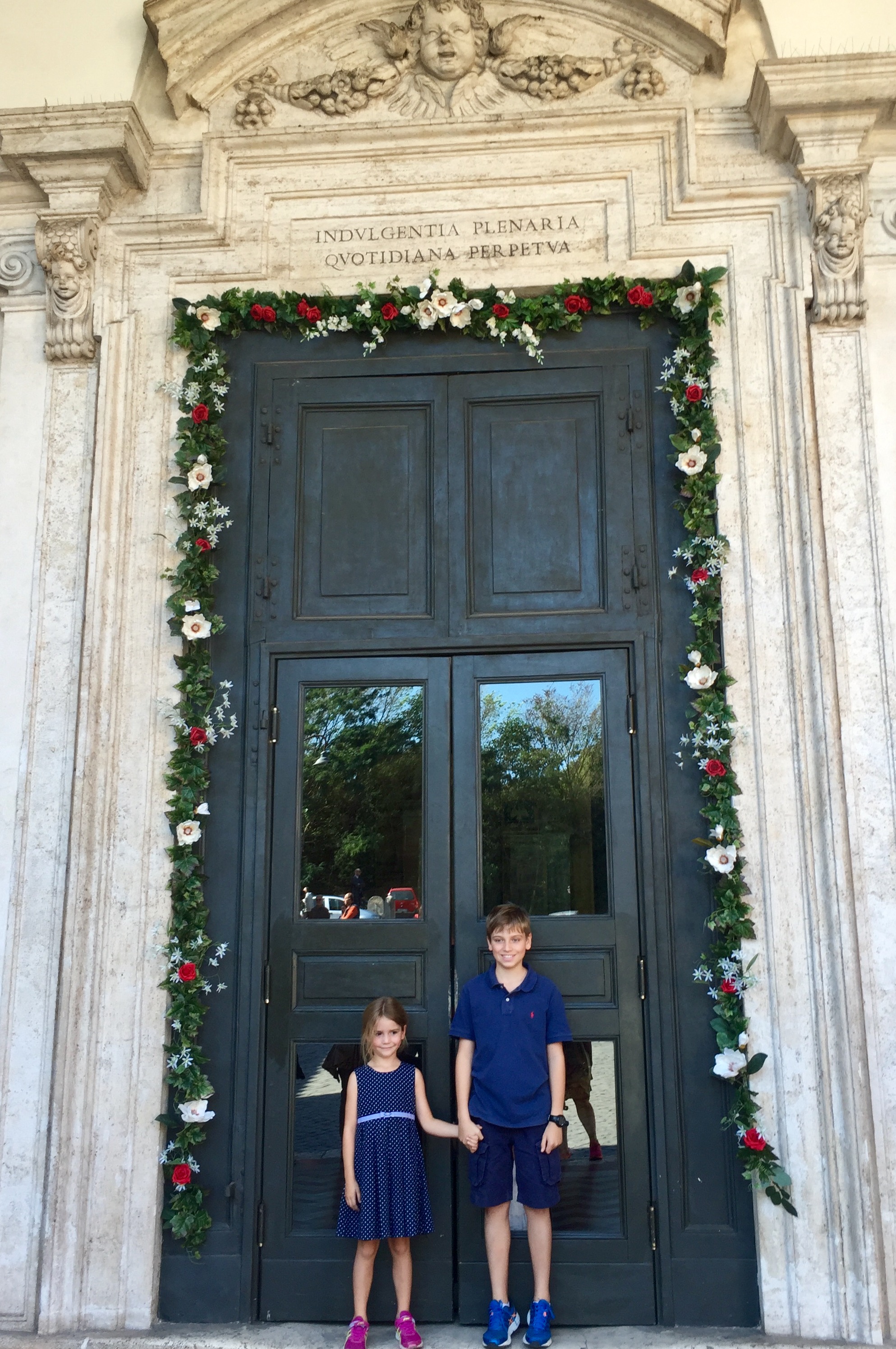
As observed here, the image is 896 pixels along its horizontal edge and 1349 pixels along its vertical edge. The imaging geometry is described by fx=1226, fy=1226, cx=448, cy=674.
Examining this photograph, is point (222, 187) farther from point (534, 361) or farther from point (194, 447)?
point (534, 361)

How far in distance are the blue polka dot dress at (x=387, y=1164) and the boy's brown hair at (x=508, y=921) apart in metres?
0.68

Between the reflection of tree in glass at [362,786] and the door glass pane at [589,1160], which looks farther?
the reflection of tree in glass at [362,786]

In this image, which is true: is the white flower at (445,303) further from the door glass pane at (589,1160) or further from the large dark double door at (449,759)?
the door glass pane at (589,1160)

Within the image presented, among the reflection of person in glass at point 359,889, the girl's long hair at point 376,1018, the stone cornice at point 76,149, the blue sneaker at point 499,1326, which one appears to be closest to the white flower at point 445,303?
the stone cornice at point 76,149

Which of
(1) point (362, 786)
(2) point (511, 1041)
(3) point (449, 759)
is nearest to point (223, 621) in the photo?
(1) point (362, 786)

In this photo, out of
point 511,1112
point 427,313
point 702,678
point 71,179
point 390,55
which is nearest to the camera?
point 511,1112

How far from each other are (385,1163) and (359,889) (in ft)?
3.93

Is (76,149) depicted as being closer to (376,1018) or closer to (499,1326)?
(376,1018)

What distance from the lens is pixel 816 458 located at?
18.8 ft

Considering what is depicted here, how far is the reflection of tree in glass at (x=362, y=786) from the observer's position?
5648 millimetres

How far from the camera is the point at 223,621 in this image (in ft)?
19.3

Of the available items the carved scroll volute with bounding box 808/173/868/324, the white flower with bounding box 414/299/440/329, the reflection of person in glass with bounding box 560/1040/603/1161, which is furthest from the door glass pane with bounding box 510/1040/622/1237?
the carved scroll volute with bounding box 808/173/868/324

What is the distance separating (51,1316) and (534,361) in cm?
486

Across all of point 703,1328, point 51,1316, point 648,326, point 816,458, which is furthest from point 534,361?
point 51,1316
